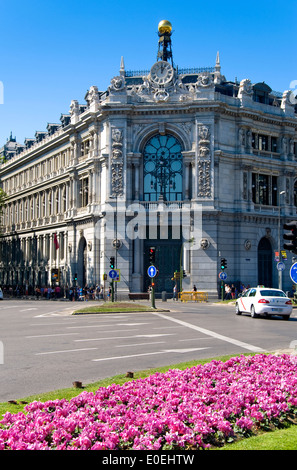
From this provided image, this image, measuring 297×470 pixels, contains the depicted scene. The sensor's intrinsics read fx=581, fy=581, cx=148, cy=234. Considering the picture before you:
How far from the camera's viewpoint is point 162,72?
173 feet

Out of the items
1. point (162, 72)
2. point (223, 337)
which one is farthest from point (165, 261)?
point (223, 337)

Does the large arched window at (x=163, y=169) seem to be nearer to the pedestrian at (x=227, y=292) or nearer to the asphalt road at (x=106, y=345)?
the pedestrian at (x=227, y=292)

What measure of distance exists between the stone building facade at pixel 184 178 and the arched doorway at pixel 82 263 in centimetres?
12

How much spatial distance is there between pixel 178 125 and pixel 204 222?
921 cm

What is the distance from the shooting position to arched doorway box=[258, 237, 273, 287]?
55.5 metres

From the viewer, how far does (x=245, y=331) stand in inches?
839

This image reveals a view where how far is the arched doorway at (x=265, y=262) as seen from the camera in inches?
2186

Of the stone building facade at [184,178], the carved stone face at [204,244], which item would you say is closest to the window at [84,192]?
the stone building facade at [184,178]

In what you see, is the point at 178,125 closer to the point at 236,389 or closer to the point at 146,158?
the point at 146,158

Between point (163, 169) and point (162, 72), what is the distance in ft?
28.8

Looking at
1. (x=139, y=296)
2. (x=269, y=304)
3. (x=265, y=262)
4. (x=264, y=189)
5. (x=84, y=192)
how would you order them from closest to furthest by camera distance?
(x=269, y=304)
(x=139, y=296)
(x=265, y=262)
(x=264, y=189)
(x=84, y=192)

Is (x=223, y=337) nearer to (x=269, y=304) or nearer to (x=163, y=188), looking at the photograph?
(x=269, y=304)

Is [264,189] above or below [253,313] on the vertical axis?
above

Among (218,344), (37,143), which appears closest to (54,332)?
(218,344)
